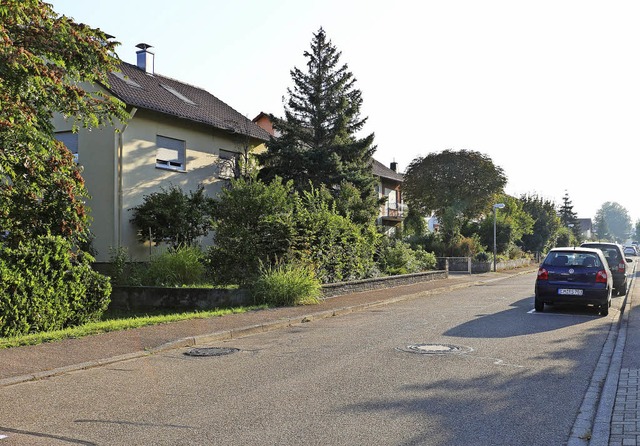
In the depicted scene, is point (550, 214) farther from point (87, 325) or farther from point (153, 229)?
point (87, 325)

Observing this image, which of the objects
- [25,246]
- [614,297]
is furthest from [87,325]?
[614,297]

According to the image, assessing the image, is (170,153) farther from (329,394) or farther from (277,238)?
(329,394)

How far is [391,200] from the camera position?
52000 millimetres

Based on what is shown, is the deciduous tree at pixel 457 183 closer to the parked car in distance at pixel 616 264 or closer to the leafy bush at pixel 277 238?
the parked car in distance at pixel 616 264

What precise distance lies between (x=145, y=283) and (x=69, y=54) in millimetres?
9955

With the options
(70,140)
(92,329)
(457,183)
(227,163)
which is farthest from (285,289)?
(457,183)

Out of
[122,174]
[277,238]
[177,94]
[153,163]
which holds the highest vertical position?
[177,94]

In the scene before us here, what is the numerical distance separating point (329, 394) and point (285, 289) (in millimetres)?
8499

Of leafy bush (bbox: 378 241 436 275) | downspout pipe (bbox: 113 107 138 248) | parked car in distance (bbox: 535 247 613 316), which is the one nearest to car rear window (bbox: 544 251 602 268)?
parked car in distance (bbox: 535 247 613 316)

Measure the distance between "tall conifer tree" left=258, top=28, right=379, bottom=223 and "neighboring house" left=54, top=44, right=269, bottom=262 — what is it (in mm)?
1981

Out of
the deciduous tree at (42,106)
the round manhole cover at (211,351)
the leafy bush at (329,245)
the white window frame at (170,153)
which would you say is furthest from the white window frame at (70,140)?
the round manhole cover at (211,351)

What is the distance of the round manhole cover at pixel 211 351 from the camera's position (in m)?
8.92

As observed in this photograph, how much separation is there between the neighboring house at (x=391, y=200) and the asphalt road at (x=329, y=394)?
37.2 metres

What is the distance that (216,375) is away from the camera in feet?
24.2
